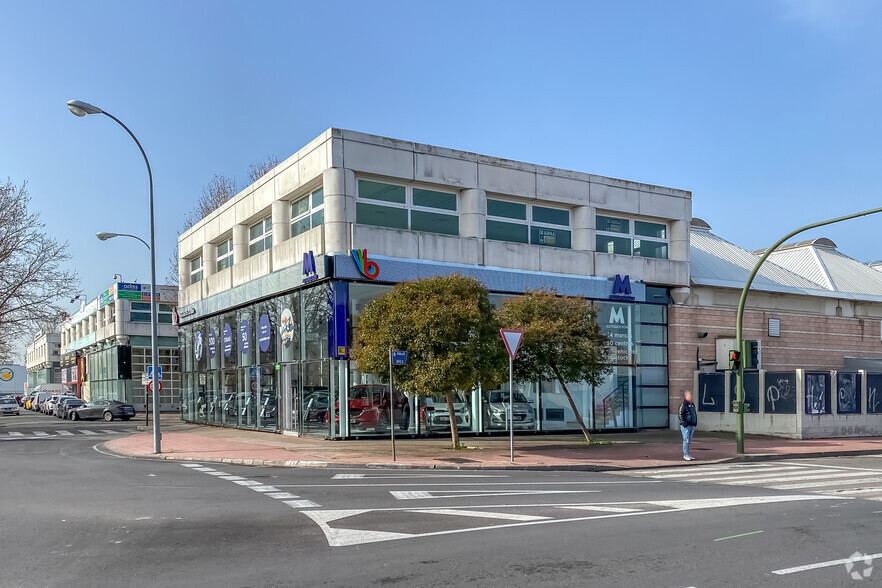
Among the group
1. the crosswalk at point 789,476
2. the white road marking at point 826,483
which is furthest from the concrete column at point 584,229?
the white road marking at point 826,483

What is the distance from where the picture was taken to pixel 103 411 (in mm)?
47875

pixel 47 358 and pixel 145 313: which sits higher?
pixel 145 313

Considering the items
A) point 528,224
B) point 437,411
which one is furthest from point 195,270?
point 528,224

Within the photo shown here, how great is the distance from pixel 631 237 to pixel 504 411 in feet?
29.3

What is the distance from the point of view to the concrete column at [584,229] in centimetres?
2981

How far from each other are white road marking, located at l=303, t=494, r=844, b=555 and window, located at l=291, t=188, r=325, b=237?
16358 millimetres

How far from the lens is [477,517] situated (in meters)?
10.4

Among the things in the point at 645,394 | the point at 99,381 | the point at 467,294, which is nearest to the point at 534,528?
the point at 467,294

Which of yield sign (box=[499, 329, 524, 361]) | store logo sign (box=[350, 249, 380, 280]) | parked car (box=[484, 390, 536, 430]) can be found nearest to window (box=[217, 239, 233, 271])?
store logo sign (box=[350, 249, 380, 280])

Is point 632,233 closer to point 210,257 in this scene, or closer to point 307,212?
point 307,212

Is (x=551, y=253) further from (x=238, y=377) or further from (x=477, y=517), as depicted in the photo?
(x=477, y=517)

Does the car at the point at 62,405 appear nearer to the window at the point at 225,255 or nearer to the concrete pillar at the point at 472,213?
the window at the point at 225,255

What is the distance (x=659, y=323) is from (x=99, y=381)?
193 feet

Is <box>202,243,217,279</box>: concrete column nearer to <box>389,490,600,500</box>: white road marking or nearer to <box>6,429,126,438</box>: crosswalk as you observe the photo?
<box>6,429,126,438</box>: crosswalk
